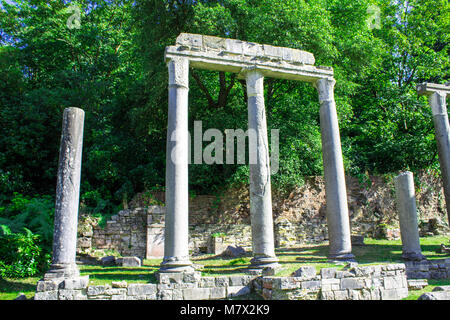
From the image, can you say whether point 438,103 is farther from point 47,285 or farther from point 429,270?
point 47,285

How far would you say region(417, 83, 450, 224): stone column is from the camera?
14008 mm

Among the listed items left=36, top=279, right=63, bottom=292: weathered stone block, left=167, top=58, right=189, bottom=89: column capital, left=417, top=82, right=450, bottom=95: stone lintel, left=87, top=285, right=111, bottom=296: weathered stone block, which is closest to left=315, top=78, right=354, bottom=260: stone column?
left=167, top=58, right=189, bottom=89: column capital

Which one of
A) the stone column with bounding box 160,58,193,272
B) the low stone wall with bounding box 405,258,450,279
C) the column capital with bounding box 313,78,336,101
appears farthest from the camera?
the column capital with bounding box 313,78,336,101

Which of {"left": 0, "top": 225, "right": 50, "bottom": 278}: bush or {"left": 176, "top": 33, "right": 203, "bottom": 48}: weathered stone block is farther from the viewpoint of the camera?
{"left": 176, "top": 33, "right": 203, "bottom": 48}: weathered stone block

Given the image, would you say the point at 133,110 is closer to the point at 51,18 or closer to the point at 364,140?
the point at 51,18

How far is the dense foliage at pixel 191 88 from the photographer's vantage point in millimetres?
15703

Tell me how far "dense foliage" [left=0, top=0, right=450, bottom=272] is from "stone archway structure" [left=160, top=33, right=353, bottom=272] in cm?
376

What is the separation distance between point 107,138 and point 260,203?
10.8 m

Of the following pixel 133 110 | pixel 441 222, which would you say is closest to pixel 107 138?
pixel 133 110

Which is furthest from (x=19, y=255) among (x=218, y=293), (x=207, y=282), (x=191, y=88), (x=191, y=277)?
(x=191, y=88)

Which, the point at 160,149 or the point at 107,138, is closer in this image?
the point at 107,138

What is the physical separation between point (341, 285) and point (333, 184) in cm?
393

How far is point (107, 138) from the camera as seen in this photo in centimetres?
1752

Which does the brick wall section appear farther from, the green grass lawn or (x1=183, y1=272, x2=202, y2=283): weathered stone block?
(x1=183, y1=272, x2=202, y2=283): weathered stone block
